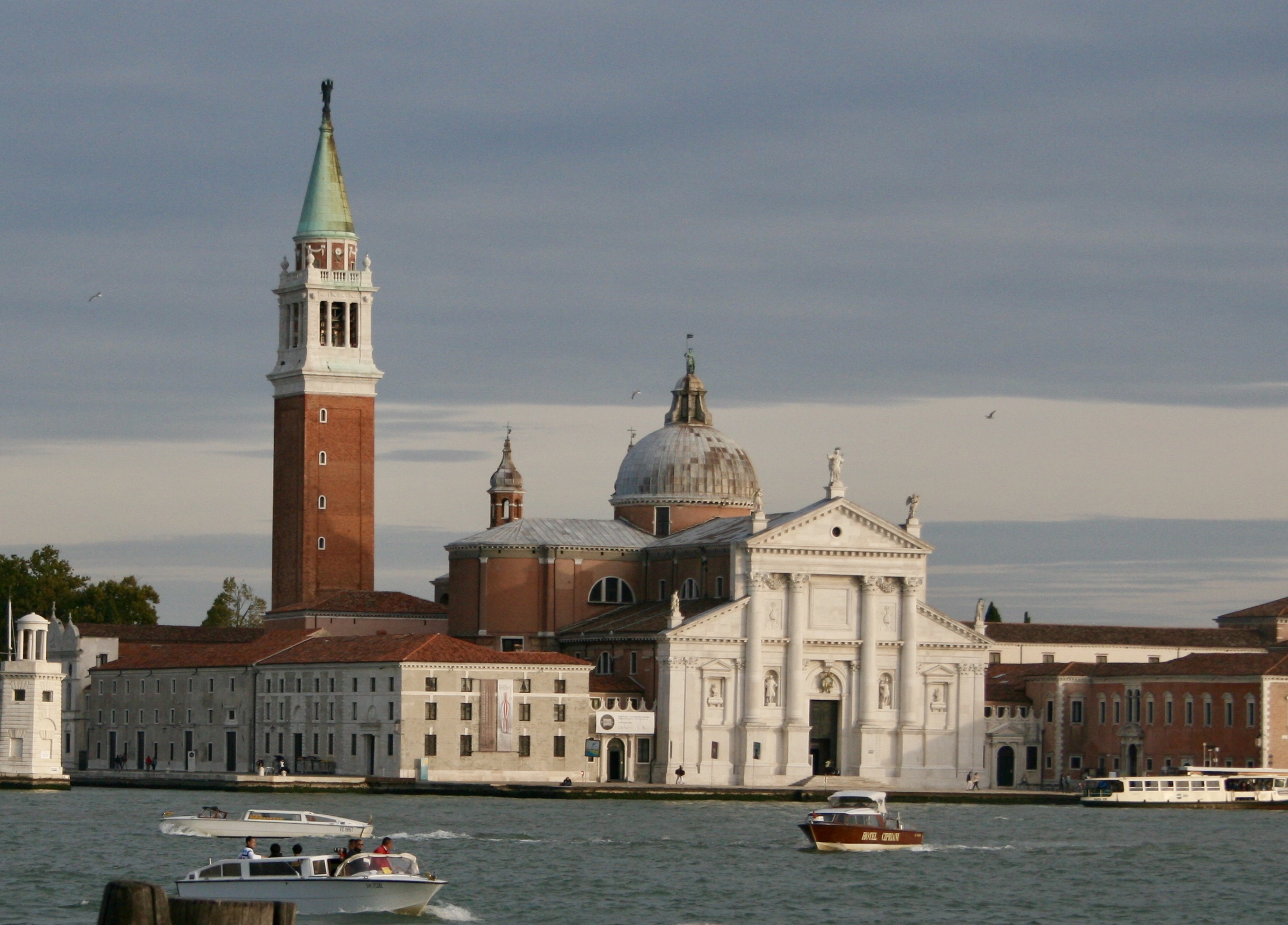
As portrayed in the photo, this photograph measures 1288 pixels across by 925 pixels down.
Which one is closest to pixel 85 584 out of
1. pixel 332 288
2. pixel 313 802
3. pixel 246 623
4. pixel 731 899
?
pixel 246 623

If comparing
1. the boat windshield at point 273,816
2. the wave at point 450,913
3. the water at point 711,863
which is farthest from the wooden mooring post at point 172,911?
the boat windshield at point 273,816

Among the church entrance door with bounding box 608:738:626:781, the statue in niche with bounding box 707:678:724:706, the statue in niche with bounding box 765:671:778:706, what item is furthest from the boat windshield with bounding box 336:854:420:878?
the statue in niche with bounding box 765:671:778:706

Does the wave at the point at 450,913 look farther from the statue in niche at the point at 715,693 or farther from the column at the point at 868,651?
the column at the point at 868,651

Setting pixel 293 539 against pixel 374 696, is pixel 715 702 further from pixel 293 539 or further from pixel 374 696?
pixel 293 539

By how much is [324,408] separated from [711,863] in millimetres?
40695

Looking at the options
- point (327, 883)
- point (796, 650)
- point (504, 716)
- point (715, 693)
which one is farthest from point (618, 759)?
point (327, 883)

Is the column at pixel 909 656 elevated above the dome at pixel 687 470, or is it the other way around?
the dome at pixel 687 470

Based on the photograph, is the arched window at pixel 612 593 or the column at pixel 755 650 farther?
the arched window at pixel 612 593

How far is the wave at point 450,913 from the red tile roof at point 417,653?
3414 centimetres

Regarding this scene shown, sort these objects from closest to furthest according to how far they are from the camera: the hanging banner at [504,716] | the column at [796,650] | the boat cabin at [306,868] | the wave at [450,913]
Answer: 1. the boat cabin at [306,868]
2. the wave at [450,913]
3. the hanging banner at [504,716]
4. the column at [796,650]

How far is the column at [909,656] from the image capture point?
81.7 metres

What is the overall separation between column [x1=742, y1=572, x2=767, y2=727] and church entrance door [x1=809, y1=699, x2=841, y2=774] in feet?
7.86

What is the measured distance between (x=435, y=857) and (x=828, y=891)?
8.03 m

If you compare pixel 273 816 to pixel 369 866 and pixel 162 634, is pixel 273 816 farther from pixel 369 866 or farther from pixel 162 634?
pixel 162 634
